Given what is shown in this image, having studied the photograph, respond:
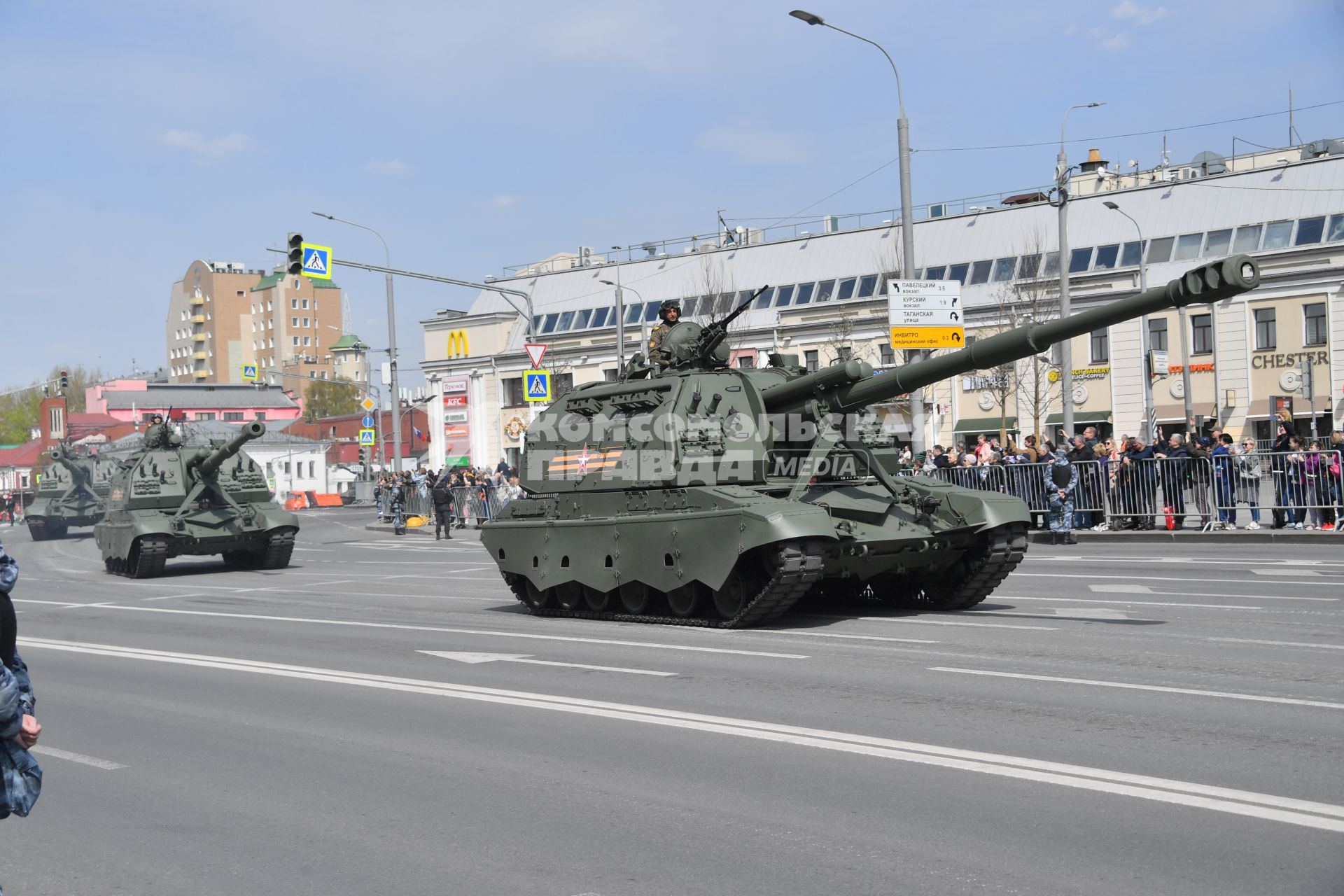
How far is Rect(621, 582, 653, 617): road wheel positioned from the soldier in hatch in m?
2.55

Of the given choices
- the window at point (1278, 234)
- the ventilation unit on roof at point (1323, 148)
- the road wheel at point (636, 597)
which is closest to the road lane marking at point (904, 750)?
the road wheel at point (636, 597)

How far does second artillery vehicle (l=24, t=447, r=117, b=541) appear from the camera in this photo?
44.3 meters

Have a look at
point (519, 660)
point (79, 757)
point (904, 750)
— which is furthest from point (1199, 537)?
point (79, 757)

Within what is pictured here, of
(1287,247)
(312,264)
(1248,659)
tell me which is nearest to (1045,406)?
(1287,247)

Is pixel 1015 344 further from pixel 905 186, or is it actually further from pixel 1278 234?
pixel 1278 234

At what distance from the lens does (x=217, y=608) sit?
18.1m

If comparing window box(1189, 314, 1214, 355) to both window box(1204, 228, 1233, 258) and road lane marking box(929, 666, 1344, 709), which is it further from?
road lane marking box(929, 666, 1344, 709)

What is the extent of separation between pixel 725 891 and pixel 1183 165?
50861 millimetres

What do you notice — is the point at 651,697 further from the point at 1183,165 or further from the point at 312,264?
the point at 1183,165

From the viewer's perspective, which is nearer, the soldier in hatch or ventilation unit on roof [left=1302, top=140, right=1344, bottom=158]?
the soldier in hatch

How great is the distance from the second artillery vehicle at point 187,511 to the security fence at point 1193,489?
1203 centimetres

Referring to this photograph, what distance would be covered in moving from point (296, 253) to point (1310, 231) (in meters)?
32.4

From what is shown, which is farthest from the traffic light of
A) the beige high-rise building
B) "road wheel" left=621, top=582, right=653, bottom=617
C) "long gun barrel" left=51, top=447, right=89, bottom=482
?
the beige high-rise building

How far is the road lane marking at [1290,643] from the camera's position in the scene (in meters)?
10.3
